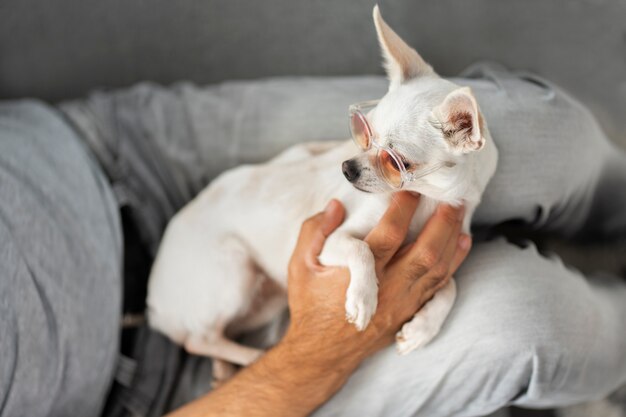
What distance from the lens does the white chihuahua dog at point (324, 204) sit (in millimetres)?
841

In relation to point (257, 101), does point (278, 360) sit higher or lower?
lower

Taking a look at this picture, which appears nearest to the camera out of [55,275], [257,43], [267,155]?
[55,275]

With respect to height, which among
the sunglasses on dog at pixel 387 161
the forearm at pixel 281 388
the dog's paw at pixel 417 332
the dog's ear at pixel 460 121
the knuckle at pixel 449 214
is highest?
the dog's ear at pixel 460 121

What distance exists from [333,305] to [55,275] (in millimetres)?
558

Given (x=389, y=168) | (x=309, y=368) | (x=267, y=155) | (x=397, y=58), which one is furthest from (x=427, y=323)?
(x=267, y=155)

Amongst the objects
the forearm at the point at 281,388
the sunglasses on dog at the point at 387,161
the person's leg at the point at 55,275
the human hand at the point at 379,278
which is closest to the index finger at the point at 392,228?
the human hand at the point at 379,278

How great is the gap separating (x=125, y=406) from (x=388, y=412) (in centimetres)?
57

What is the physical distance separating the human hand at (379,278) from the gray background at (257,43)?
74 cm

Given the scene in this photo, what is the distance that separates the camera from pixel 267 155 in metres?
1.41

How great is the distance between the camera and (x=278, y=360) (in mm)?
1094

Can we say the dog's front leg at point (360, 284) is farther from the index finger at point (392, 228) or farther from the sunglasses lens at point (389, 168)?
the sunglasses lens at point (389, 168)

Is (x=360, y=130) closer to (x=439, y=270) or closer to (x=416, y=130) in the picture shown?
(x=416, y=130)

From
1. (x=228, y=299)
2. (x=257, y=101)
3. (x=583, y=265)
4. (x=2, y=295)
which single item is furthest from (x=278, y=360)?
(x=583, y=265)

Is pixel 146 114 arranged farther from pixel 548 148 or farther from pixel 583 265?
pixel 583 265
